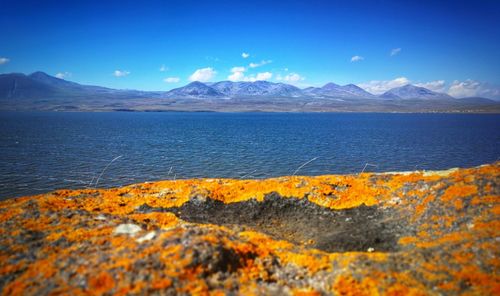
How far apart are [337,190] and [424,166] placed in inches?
1615

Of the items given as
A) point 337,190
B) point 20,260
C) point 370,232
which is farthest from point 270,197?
point 20,260

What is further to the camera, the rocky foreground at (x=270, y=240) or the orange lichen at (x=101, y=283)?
the rocky foreground at (x=270, y=240)

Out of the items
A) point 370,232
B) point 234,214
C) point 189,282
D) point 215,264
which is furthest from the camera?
point 234,214

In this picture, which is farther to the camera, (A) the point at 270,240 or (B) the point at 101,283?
(A) the point at 270,240

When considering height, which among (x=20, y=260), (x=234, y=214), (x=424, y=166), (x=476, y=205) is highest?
(x=476, y=205)

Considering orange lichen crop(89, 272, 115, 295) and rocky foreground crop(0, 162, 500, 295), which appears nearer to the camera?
orange lichen crop(89, 272, 115, 295)

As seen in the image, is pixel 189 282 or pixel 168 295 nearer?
pixel 168 295

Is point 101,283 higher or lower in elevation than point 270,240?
higher

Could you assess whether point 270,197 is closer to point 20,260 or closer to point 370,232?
point 370,232

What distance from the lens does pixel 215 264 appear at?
26.4 feet

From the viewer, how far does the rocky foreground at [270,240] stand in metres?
7.49

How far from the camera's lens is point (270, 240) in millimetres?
10438

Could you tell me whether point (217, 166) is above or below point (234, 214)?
below

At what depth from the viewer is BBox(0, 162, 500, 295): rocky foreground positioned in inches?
295
